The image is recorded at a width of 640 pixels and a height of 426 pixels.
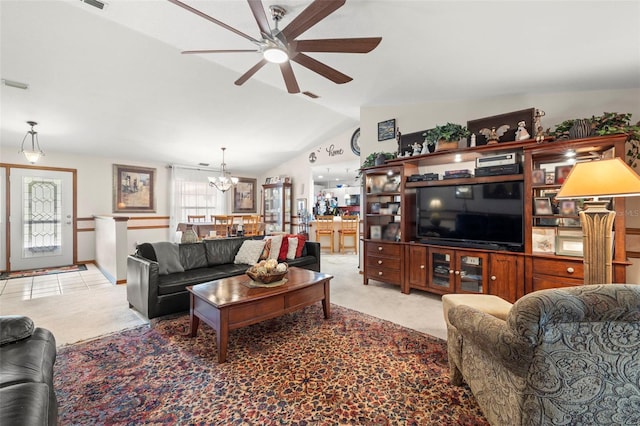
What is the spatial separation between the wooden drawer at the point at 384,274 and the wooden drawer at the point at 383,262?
0.03 m

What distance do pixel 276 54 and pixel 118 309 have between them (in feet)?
10.9

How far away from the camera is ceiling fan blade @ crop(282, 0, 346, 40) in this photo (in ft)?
5.17

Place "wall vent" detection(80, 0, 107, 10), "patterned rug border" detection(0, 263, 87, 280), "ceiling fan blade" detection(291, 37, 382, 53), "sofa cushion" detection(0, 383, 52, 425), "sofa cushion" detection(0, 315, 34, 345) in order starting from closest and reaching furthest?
"sofa cushion" detection(0, 383, 52, 425) → "sofa cushion" detection(0, 315, 34, 345) → "ceiling fan blade" detection(291, 37, 382, 53) → "wall vent" detection(80, 0, 107, 10) → "patterned rug border" detection(0, 263, 87, 280)

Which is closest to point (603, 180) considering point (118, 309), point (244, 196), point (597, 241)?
point (597, 241)

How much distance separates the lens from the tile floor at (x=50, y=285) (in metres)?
3.76

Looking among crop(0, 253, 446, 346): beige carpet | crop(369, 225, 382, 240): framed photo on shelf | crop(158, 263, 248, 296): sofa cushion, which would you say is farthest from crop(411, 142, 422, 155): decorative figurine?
crop(158, 263, 248, 296): sofa cushion

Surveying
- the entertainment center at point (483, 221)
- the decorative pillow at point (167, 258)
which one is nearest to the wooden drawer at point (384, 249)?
the entertainment center at point (483, 221)

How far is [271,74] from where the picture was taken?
12.4 ft

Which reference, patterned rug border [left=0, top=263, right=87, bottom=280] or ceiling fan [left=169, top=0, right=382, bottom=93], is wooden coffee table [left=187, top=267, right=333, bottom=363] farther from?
patterned rug border [left=0, top=263, right=87, bottom=280]

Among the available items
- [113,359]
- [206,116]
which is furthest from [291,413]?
[206,116]

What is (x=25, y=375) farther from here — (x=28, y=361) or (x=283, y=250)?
(x=283, y=250)

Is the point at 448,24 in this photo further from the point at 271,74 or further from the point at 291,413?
the point at 291,413

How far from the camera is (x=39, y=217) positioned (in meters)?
5.42

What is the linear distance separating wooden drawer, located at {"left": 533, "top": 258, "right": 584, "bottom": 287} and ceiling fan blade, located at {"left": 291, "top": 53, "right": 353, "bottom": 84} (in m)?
2.77
